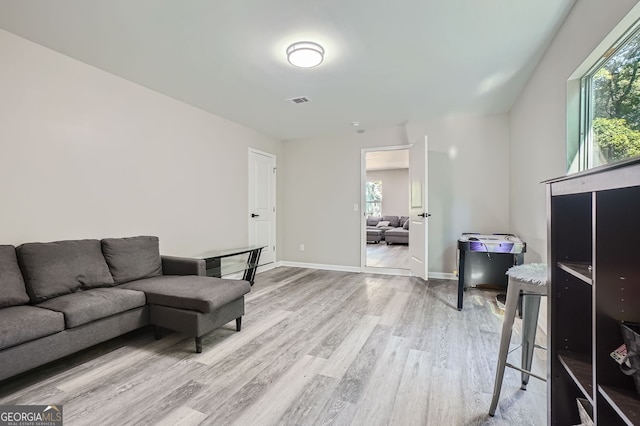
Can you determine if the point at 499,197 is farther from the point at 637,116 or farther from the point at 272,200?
the point at 272,200

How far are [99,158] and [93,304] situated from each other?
1.52 meters

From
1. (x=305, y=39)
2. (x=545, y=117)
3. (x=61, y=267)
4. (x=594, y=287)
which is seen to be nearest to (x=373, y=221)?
(x=545, y=117)

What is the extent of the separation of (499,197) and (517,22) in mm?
2677

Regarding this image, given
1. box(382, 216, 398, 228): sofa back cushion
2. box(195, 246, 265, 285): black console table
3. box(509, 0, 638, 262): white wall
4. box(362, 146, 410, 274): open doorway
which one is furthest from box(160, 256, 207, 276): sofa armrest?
box(382, 216, 398, 228): sofa back cushion

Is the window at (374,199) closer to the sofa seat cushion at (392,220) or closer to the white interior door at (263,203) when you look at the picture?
the sofa seat cushion at (392,220)

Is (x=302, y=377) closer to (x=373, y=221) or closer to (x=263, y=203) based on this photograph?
(x=263, y=203)

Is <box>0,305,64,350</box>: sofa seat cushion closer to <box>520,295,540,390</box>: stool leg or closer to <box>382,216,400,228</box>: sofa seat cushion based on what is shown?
<box>520,295,540,390</box>: stool leg

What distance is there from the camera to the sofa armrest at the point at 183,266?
9.25 ft

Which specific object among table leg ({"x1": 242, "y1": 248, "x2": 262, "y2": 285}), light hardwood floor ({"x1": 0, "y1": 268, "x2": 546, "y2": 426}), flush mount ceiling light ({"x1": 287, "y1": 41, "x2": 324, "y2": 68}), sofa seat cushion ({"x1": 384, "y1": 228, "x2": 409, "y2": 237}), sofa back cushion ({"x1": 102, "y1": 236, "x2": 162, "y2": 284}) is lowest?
light hardwood floor ({"x1": 0, "y1": 268, "x2": 546, "y2": 426})

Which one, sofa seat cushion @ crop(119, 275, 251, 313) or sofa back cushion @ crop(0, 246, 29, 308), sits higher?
sofa back cushion @ crop(0, 246, 29, 308)

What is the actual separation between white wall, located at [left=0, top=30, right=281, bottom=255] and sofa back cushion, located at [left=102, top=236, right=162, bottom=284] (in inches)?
11.6

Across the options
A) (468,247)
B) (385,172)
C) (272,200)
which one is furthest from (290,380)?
(385,172)

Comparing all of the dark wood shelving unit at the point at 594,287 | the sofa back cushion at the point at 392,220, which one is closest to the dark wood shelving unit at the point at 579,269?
the dark wood shelving unit at the point at 594,287

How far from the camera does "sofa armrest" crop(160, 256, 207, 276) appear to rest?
282 cm
